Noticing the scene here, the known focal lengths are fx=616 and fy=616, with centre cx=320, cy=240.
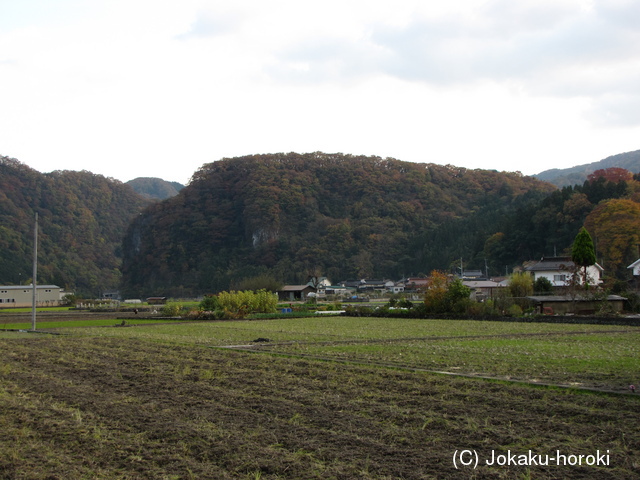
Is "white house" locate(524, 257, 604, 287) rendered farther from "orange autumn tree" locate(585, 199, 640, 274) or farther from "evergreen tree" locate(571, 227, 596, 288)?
"evergreen tree" locate(571, 227, 596, 288)

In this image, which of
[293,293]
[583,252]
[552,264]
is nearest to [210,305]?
[583,252]

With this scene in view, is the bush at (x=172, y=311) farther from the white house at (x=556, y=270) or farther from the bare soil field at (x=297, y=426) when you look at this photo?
the bare soil field at (x=297, y=426)

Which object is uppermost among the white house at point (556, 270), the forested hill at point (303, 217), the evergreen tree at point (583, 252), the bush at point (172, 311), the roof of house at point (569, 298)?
the forested hill at point (303, 217)

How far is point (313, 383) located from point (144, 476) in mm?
5395

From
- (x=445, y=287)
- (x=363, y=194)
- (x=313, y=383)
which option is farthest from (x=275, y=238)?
(x=313, y=383)

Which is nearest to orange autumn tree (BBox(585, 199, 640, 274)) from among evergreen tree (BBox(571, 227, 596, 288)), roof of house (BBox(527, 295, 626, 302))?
evergreen tree (BBox(571, 227, 596, 288))

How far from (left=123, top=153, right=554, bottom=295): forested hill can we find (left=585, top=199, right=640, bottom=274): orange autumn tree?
41.4m

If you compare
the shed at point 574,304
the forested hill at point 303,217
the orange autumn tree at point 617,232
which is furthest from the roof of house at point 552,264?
the forested hill at point 303,217

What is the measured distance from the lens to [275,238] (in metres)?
118

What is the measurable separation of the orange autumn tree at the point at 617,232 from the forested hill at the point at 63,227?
8760cm

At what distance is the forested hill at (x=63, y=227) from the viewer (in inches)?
4405

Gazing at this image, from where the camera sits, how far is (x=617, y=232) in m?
55.7

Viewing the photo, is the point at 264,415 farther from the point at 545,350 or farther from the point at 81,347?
the point at 81,347

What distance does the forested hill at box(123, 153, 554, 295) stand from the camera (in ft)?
357
